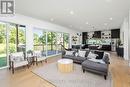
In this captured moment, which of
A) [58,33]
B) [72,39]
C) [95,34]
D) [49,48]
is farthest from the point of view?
[95,34]

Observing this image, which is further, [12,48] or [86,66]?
[12,48]

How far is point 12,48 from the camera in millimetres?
4996

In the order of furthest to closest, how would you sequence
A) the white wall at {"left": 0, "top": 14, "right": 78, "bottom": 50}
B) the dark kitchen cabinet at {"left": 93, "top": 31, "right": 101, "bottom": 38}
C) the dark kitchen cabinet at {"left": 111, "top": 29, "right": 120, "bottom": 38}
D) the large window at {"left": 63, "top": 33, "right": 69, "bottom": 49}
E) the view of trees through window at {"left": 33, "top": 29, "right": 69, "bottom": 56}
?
the dark kitchen cabinet at {"left": 93, "top": 31, "right": 101, "bottom": 38} → the dark kitchen cabinet at {"left": 111, "top": 29, "right": 120, "bottom": 38} → the large window at {"left": 63, "top": 33, "right": 69, "bottom": 49} → the view of trees through window at {"left": 33, "top": 29, "right": 69, "bottom": 56} → the white wall at {"left": 0, "top": 14, "right": 78, "bottom": 50}

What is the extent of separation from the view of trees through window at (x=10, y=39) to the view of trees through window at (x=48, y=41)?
108cm

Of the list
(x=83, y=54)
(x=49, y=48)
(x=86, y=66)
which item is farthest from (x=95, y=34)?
(x=86, y=66)

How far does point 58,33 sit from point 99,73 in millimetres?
5787

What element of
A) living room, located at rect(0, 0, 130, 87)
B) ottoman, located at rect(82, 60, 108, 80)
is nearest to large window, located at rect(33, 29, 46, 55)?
living room, located at rect(0, 0, 130, 87)

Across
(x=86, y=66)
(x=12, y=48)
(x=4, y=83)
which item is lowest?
(x=4, y=83)

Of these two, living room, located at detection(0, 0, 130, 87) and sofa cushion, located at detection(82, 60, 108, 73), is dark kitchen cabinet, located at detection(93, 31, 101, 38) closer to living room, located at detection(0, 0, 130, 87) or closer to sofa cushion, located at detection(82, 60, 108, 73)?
living room, located at detection(0, 0, 130, 87)

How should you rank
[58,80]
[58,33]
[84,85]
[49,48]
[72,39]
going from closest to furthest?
[84,85]
[58,80]
[49,48]
[58,33]
[72,39]

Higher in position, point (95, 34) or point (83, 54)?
point (95, 34)

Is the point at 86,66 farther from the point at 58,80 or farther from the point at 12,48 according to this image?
the point at 12,48

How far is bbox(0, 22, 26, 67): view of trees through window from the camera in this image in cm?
465

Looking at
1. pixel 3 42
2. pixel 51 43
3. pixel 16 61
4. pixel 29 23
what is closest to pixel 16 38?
pixel 3 42
